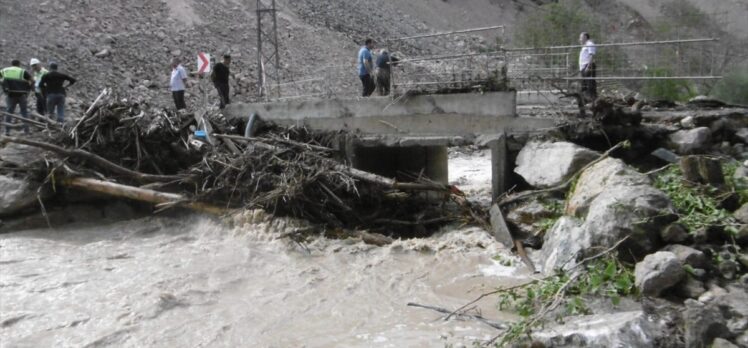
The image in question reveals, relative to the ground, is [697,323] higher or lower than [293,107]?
lower

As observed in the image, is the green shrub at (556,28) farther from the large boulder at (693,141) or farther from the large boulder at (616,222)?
the large boulder at (616,222)

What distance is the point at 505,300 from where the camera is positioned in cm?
645

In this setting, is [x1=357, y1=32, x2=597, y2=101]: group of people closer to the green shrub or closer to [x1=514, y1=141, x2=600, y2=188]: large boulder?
[x1=514, y1=141, x2=600, y2=188]: large boulder

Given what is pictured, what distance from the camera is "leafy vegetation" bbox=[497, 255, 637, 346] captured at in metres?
5.32

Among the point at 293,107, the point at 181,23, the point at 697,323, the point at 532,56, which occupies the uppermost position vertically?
the point at 181,23

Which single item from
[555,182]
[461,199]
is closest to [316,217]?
[461,199]

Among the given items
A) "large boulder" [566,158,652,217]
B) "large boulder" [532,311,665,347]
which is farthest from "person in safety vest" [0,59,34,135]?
"large boulder" [532,311,665,347]

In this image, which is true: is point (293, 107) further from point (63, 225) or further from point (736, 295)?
point (736, 295)

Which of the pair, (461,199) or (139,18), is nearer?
(461,199)

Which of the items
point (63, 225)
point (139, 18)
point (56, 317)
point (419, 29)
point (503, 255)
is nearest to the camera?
point (56, 317)

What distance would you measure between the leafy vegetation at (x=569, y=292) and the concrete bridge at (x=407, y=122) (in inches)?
134

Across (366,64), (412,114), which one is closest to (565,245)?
(412,114)

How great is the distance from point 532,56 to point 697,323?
6434mm

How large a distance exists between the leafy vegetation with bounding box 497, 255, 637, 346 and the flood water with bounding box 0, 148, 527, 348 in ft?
1.43
